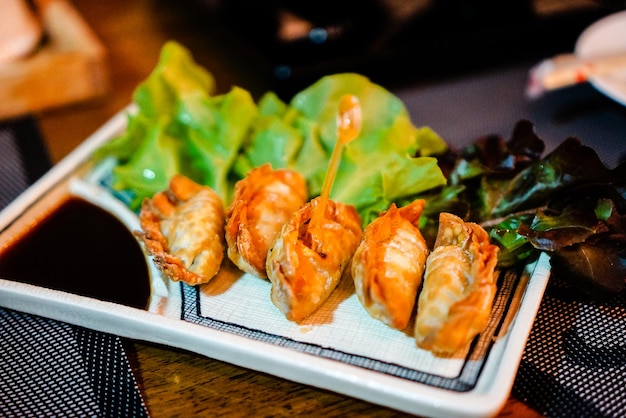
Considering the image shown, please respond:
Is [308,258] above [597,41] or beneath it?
beneath

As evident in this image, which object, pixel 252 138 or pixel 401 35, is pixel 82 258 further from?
pixel 401 35

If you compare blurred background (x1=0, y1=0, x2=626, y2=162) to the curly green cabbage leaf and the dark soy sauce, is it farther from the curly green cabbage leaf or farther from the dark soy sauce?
the dark soy sauce

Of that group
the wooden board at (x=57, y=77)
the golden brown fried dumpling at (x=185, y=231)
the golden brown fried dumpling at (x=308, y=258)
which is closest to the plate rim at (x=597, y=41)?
the golden brown fried dumpling at (x=308, y=258)

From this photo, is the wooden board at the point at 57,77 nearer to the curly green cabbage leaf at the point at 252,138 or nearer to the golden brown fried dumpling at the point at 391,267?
the curly green cabbage leaf at the point at 252,138

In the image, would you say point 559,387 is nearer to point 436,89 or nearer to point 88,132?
point 436,89

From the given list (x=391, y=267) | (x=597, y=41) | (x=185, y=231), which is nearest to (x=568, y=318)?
(x=391, y=267)

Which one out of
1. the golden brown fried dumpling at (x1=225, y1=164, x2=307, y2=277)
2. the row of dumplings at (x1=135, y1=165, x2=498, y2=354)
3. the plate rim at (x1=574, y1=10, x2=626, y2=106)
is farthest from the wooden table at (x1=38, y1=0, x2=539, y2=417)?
the plate rim at (x1=574, y1=10, x2=626, y2=106)
